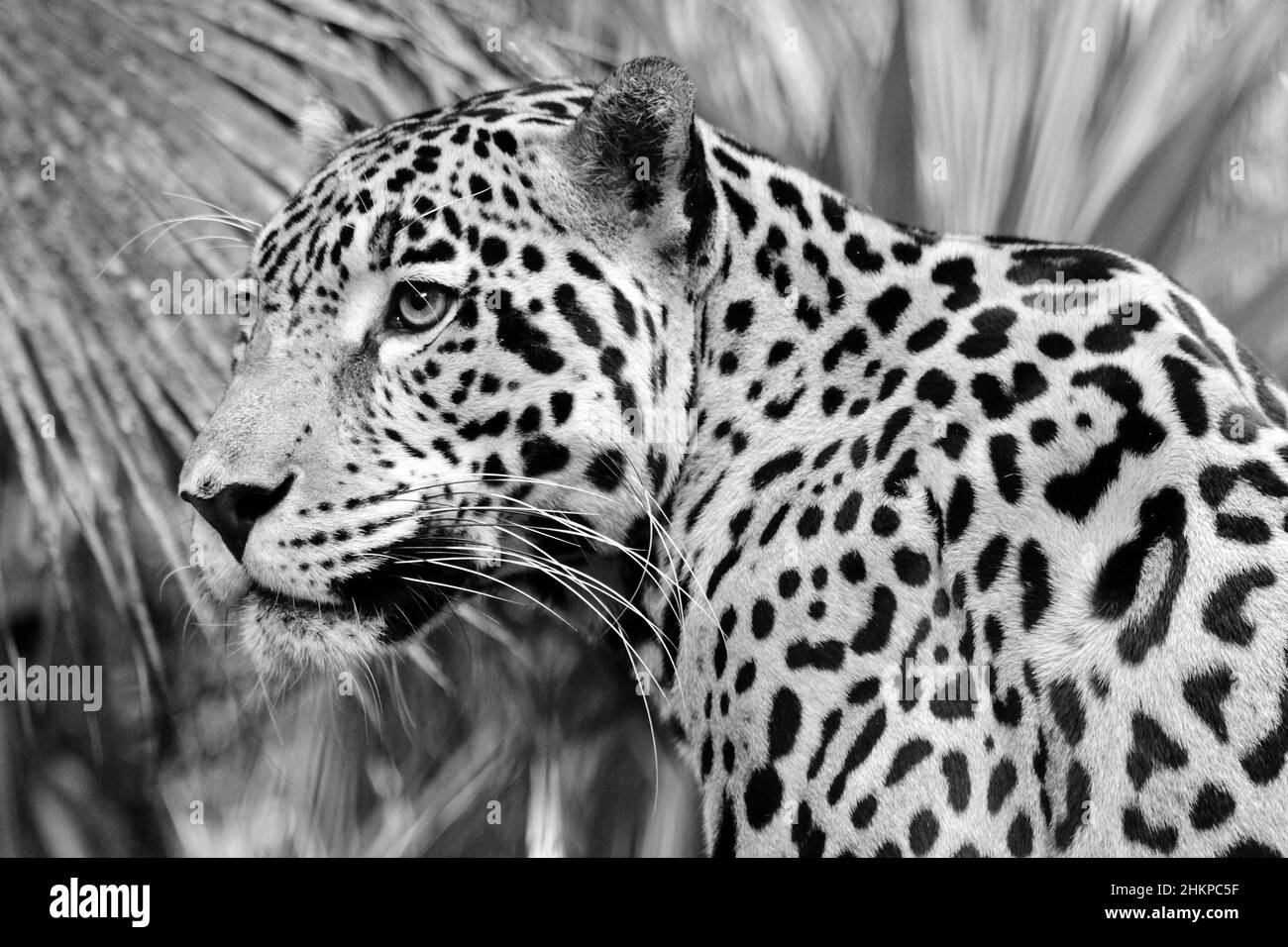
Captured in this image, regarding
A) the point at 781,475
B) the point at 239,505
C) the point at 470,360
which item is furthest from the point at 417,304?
the point at 781,475

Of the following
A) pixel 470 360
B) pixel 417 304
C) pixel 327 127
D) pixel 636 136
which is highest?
pixel 327 127

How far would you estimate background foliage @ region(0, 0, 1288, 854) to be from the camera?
2.86 metres

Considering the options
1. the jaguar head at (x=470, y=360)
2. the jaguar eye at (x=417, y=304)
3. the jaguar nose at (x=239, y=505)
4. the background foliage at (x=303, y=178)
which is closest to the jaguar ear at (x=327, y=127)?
the background foliage at (x=303, y=178)

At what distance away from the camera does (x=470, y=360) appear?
7.45 ft

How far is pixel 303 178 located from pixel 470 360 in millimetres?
934

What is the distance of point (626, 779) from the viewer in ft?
9.43

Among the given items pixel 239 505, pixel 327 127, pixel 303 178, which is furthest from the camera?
pixel 303 178

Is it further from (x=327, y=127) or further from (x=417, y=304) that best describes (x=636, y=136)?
(x=327, y=127)

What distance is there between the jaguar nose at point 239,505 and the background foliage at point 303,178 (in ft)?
2.52

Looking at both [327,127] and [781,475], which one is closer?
[781,475]

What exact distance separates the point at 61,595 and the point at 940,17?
95.9 inches

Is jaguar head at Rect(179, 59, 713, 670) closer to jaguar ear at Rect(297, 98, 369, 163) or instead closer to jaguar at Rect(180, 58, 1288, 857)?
jaguar at Rect(180, 58, 1288, 857)

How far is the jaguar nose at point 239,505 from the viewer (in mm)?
2188
